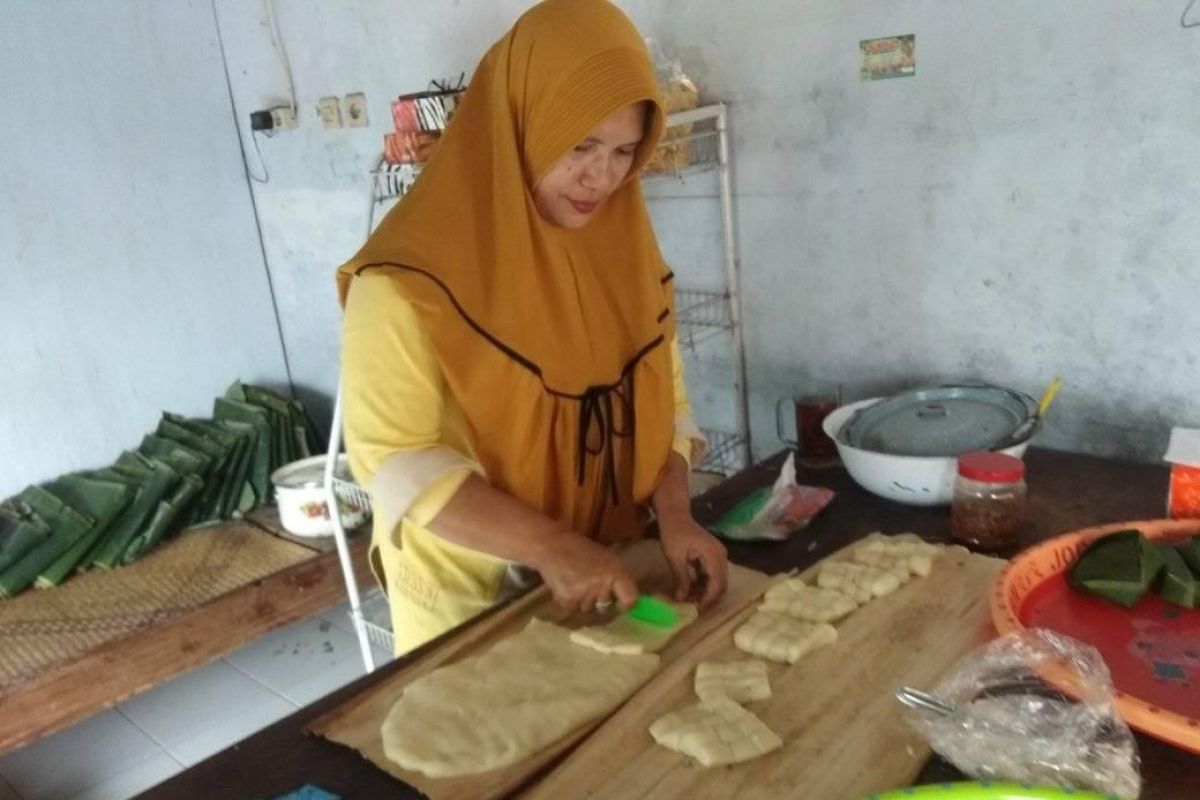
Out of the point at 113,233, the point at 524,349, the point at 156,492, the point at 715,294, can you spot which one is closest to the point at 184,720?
the point at 156,492

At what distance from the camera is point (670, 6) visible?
1.60 m

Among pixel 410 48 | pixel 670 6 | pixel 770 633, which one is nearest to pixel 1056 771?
pixel 770 633

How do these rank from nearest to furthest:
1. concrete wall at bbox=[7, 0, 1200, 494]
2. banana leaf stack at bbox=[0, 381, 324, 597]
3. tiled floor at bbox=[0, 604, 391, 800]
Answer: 1. concrete wall at bbox=[7, 0, 1200, 494]
2. tiled floor at bbox=[0, 604, 391, 800]
3. banana leaf stack at bbox=[0, 381, 324, 597]

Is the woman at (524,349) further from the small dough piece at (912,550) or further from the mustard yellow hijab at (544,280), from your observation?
the small dough piece at (912,550)

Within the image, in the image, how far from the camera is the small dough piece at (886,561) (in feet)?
3.15

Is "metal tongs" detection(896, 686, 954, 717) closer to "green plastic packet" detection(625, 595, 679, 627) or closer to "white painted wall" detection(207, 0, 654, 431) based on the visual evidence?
"green plastic packet" detection(625, 595, 679, 627)

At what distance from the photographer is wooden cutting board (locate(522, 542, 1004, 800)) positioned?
701 mm

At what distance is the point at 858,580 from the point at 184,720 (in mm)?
1830

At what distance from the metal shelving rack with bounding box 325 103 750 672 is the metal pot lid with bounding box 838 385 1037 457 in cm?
43

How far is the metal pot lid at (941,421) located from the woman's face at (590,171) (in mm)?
471

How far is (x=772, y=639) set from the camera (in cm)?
86

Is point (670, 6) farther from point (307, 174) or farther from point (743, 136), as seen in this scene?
point (307, 174)

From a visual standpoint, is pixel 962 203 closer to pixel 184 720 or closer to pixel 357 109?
pixel 357 109

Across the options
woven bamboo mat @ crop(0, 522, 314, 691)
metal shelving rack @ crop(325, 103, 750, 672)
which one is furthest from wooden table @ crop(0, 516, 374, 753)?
metal shelving rack @ crop(325, 103, 750, 672)
